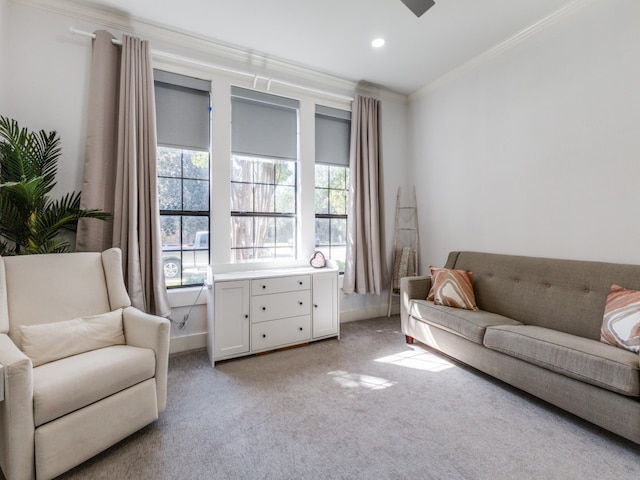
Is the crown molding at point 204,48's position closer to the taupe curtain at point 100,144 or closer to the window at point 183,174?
the taupe curtain at point 100,144

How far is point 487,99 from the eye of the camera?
3.02 m

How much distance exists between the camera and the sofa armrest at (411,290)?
2891mm

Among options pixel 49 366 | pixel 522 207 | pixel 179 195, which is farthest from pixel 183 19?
pixel 522 207

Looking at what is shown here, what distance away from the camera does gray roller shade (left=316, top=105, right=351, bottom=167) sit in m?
3.50

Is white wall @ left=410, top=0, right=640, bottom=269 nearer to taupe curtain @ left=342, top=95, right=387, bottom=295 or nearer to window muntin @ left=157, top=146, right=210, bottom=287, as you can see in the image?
taupe curtain @ left=342, top=95, right=387, bottom=295

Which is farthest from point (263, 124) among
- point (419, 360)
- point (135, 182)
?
point (419, 360)

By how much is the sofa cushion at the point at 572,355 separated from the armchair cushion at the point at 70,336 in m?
2.51

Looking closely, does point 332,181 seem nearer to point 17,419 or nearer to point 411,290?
point 411,290

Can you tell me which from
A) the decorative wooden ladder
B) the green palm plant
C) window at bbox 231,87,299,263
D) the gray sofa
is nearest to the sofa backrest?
the gray sofa

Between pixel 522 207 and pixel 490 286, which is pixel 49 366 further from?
pixel 522 207

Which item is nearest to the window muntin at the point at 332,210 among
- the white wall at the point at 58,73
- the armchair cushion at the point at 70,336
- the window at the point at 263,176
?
the window at the point at 263,176

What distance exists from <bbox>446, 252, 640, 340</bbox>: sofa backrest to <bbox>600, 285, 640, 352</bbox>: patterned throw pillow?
0.12 meters

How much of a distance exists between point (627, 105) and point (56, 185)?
428 centimetres

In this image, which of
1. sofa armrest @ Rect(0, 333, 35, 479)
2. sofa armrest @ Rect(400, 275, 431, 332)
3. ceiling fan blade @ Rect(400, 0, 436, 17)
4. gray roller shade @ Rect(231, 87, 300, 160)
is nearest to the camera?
sofa armrest @ Rect(0, 333, 35, 479)
